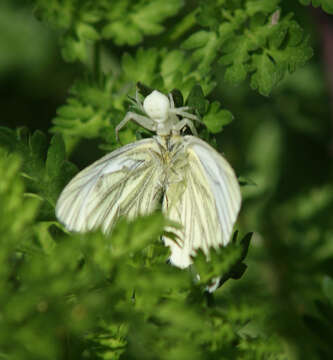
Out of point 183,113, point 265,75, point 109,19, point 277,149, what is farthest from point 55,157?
point 277,149

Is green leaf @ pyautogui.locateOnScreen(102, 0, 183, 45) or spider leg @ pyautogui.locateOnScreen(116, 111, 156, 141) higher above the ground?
green leaf @ pyautogui.locateOnScreen(102, 0, 183, 45)

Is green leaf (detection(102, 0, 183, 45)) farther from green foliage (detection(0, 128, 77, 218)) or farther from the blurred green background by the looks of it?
green foliage (detection(0, 128, 77, 218))

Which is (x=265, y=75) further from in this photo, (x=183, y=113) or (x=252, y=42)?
(x=183, y=113)

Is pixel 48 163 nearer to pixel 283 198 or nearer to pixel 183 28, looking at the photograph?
pixel 183 28

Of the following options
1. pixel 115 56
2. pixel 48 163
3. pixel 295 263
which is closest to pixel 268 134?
pixel 295 263

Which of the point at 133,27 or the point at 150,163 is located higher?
the point at 133,27

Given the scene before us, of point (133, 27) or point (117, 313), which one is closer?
point (117, 313)

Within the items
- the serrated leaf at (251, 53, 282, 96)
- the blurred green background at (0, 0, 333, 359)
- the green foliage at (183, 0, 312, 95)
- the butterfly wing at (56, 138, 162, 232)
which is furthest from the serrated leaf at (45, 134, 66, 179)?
the blurred green background at (0, 0, 333, 359)
